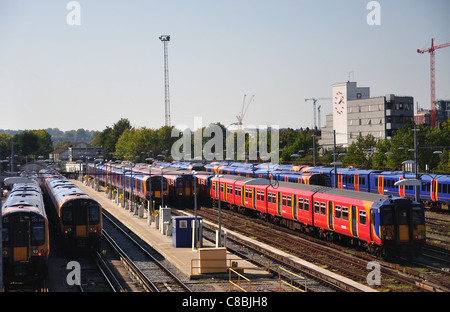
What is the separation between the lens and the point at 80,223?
1221 inches

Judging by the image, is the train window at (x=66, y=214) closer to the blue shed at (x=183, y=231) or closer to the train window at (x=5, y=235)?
the train window at (x=5, y=235)

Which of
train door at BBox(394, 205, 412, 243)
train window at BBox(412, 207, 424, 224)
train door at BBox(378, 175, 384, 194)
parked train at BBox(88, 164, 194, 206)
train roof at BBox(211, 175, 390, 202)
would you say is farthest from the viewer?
parked train at BBox(88, 164, 194, 206)

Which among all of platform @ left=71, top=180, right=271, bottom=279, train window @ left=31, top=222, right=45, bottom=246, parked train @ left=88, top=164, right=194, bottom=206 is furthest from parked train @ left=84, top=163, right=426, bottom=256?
train window @ left=31, top=222, right=45, bottom=246

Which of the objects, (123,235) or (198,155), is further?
(198,155)

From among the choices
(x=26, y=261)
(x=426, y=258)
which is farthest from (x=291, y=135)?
(x=26, y=261)

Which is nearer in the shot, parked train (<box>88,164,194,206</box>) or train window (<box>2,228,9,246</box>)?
train window (<box>2,228,9,246</box>)

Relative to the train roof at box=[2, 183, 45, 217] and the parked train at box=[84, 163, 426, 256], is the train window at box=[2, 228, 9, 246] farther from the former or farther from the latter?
the parked train at box=[84, 163, 426, 256]

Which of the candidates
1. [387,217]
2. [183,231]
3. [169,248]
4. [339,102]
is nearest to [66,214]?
[169,248]

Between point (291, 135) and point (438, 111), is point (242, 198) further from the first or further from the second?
point (438, 111)

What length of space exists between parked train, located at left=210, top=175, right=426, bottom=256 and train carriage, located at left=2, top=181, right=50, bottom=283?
9.36 m

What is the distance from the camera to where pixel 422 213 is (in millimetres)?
28500

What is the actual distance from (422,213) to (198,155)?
11054cm

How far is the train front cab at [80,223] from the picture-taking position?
3086 centimetres

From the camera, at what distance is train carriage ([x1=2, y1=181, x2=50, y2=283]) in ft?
81.2
